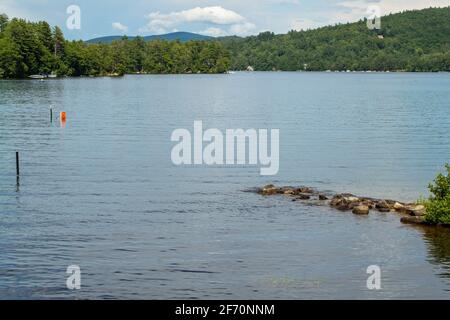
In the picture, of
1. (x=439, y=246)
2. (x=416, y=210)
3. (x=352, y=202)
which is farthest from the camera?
(x=352, y=202)

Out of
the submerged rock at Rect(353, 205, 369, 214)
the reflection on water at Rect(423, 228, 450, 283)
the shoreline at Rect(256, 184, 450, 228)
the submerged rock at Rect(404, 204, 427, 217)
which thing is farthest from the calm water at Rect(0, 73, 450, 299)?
the submerged rock at Rect(404, 204, 427, 217)

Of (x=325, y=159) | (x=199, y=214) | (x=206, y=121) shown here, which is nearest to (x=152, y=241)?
(x=199, y=214)

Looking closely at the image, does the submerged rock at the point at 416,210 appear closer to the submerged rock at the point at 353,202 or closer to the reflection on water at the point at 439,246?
the submerged rock at the point at 353,202

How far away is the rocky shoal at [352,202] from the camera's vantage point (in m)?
43.5

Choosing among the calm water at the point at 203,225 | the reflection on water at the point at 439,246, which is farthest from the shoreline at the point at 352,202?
the reflection on water at the point at 439,246

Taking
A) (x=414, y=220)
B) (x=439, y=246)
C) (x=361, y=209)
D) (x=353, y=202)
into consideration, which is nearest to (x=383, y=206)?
(x=353, y=202)

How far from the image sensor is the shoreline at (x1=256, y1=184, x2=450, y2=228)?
43188mm

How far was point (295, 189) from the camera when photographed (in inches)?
2045

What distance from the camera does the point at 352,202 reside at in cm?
4662

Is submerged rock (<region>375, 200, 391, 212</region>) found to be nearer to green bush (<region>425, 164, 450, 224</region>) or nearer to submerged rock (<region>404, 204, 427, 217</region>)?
submerged rock (<region>404, 204, 427, 217</region>)

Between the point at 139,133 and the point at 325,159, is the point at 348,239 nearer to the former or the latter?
the point at 325,159

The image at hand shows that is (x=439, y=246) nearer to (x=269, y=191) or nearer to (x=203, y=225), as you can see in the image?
(x=203, y=225)

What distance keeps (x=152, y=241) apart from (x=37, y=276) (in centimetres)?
795

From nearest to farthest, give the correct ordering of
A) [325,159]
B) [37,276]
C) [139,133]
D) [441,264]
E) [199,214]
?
[37,276]
[441,264]
[199,214]
[325,159]
[139,133]
